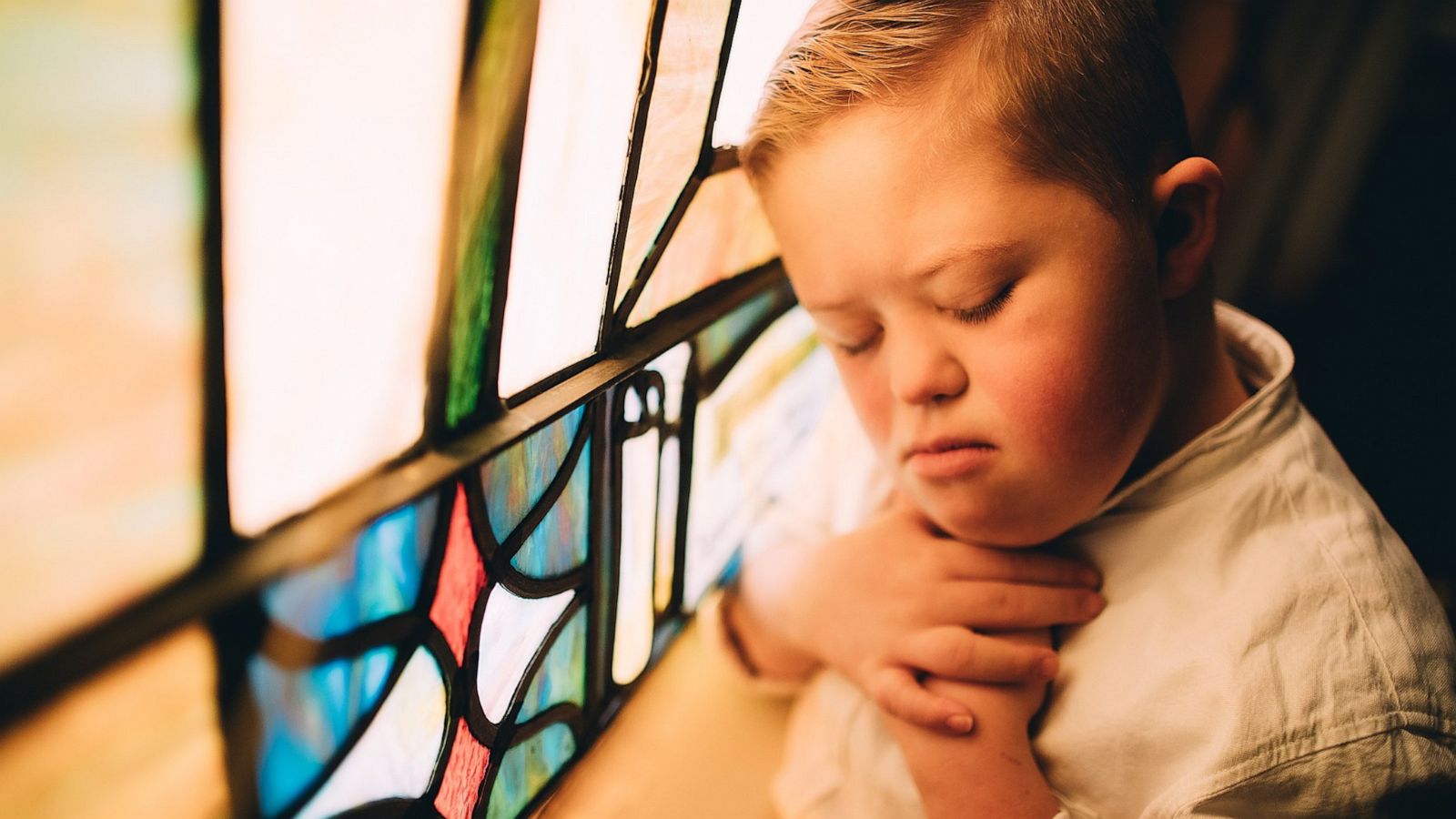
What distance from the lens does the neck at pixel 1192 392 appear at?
0.71 meters

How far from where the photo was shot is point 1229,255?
9.12 ft

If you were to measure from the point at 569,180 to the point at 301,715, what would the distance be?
15.0 inches

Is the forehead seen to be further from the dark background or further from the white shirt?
the dark background

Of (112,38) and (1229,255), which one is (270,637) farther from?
(1229,255)

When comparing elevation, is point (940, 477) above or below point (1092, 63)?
below

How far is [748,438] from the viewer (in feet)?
3.31

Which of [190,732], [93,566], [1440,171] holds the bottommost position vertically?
[190,732]

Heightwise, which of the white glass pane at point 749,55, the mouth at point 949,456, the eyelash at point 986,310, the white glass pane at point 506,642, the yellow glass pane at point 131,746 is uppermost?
the white glass pane at point 749,55

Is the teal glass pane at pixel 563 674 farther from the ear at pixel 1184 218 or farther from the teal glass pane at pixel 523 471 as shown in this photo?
the ear at pixel 1184 218

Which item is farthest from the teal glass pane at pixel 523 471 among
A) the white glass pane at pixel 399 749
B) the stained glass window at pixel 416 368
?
the white glass pane at pixel 399 749

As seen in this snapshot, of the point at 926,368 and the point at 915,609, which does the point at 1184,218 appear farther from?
the point at 915,609

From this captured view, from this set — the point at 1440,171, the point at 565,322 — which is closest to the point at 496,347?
the point at 565,322

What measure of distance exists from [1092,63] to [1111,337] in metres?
0.20

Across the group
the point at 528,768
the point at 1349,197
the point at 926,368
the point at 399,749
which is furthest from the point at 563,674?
the point at 1349,197
